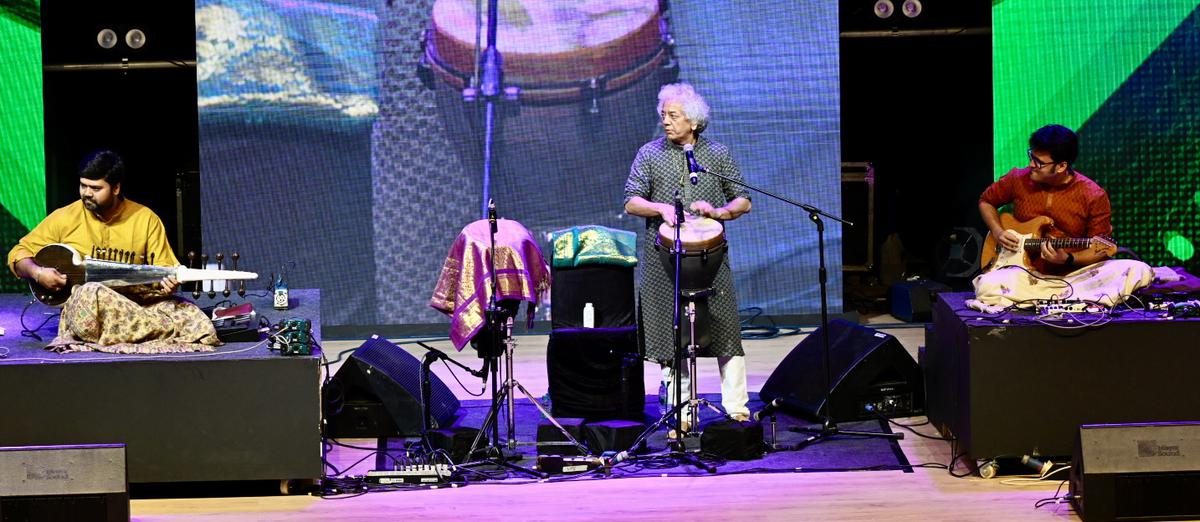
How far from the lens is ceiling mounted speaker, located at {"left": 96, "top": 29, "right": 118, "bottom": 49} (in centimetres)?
1045

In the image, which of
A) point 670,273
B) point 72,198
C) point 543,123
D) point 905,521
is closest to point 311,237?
point 543,123

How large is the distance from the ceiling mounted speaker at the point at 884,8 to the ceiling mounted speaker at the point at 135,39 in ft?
19.8

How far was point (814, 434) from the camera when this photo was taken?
A: 609 centimetres

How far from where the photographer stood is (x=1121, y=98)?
8922 millimetres

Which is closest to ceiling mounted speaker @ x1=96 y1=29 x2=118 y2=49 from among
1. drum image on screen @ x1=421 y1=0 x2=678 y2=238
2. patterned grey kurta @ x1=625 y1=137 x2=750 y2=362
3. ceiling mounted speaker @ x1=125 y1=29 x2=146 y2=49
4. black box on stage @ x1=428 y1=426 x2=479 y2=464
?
ceiling mounted speaker @ x1=125 y1=29 x2=146 y2=49

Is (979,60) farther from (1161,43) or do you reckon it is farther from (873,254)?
(1161,43)

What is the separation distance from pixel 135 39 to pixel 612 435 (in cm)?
669

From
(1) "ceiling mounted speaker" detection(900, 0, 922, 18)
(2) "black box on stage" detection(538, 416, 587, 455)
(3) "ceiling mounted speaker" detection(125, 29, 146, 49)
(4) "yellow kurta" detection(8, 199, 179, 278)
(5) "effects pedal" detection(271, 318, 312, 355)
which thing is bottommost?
(2) "black box on stage" detection(538, 416, 587, 455)

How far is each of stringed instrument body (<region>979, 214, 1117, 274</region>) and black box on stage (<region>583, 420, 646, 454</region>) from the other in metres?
1.78

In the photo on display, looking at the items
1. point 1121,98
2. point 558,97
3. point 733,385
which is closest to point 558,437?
point 733,385

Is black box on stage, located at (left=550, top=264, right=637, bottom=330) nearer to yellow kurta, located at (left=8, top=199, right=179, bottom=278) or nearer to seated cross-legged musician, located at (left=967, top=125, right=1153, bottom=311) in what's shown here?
seated cross-legged musician, located at (left=967, top=125, right=1153, bottom=311)

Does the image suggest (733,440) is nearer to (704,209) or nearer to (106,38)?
(704,209)

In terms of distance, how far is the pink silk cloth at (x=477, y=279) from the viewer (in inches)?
234

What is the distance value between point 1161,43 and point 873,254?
3.59 meters
